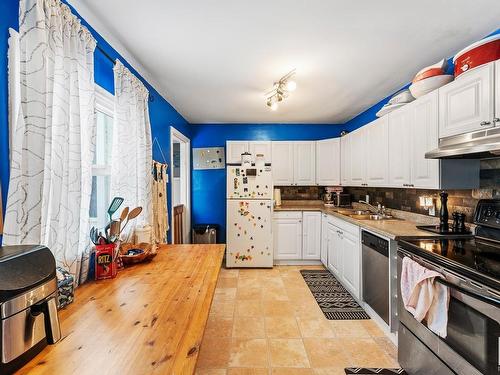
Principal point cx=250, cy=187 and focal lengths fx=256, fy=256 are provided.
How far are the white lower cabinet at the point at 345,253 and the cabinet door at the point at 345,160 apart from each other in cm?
76

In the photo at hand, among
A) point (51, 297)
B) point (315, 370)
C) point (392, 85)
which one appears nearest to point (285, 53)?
point (392, 85)

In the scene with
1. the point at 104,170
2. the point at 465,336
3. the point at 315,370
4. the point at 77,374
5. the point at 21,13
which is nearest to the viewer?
the point at 77,374

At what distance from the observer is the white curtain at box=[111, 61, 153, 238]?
1.96 metres

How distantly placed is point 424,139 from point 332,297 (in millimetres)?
1966

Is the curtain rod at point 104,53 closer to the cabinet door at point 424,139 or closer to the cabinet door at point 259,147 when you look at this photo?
the cabinet door at point 424,139

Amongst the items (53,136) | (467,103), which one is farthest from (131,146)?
(467,103)

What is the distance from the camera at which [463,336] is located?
133 cm

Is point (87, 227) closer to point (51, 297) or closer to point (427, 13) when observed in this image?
point (51, 297)

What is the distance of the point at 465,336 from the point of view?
132 cm

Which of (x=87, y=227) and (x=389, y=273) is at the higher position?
(x=87, y=227)

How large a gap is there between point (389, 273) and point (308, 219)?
6.35 ft

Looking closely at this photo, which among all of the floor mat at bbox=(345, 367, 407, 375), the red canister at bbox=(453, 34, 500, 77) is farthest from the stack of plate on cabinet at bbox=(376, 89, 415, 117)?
the floor mat at bbox=(345, 367, 407, 375)

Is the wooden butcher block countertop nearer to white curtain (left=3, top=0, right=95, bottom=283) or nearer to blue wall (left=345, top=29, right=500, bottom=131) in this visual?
white curtain (left=3, top=0, right=95, bottom=283)

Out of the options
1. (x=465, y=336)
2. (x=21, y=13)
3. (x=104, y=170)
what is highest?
(x=21, y=13)
